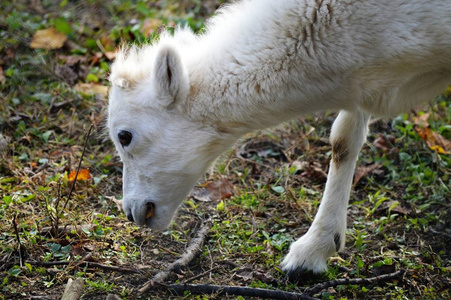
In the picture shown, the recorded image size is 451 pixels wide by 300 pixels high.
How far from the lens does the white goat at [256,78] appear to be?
3607 mm

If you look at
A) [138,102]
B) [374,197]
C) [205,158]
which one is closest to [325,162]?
[374,197]

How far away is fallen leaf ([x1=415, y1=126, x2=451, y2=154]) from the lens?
5.58 meters

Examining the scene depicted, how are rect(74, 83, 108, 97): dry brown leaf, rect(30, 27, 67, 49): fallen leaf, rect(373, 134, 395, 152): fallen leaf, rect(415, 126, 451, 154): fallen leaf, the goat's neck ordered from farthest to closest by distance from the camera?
rect(30, 27, 67, 49): fallen leaf < rect(74, 83, 108, 97): dry brown leaf < rect(373, 134, 395, 152): fallen leaf < rect(415, 126, 451, 154): fallen leaf < the goat's neck

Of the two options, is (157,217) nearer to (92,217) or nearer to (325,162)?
(92,217)

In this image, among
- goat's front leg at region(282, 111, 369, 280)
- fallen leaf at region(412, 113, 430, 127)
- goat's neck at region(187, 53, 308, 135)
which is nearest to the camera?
goat's neck at region(187, 53, 308, 135)

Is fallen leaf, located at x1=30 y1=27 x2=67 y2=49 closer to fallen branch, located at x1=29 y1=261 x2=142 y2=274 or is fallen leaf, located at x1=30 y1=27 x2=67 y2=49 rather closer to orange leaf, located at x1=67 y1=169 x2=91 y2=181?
orange leaf, located at x1=67 y1=169 x2=91 y2=181

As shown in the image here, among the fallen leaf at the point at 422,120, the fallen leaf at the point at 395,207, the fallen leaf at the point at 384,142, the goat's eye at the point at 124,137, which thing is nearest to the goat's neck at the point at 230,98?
the goat's eye at the point at 124,137

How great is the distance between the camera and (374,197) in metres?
5.13

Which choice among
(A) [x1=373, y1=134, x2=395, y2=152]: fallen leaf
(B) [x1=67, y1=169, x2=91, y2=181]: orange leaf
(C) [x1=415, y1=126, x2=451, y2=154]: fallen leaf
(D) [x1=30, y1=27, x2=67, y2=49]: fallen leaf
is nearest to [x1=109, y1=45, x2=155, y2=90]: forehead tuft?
(B) [x1=67, y1=169, x2=91, y2=181]: orange leaf

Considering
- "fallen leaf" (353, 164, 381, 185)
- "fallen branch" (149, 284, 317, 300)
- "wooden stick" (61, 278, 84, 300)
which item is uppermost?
"wooden stick" (61, 278, 84, 300)

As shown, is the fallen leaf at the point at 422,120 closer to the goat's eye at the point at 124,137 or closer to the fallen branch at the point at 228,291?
the fallen branch at the point at 228,291

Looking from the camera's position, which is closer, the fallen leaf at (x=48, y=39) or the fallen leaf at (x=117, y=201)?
the fallen leaf at (x=117, y=201)

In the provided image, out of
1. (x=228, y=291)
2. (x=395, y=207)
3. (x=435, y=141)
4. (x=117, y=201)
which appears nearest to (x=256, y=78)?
(x=228, y=291)

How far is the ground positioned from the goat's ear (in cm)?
111
